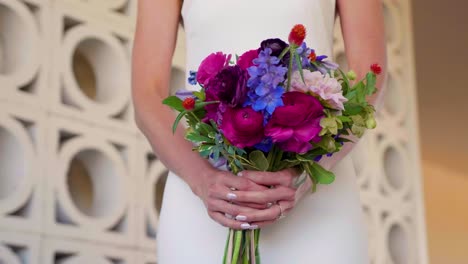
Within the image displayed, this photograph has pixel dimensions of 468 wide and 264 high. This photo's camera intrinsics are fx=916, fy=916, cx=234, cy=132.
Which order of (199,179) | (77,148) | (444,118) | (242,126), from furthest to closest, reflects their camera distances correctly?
(444,118)
(77,148)
(199,179)
(242,126)

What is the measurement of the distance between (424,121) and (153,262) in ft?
12.7

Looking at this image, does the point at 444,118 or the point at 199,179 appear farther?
the point at 444,118

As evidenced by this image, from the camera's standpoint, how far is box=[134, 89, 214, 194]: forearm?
1.47 m

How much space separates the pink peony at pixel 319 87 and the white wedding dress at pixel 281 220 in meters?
0.27

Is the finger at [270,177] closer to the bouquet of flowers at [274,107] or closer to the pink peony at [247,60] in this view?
the bouquet of flowers at [274,107]

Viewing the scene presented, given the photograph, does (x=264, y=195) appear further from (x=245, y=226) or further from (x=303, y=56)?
(x=303, y=56)

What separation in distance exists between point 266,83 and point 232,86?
47mm

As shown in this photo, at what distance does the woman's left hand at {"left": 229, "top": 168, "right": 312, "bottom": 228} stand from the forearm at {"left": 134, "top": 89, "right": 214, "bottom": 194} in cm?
11

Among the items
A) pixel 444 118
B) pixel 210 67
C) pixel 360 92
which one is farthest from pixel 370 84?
pixel 444 118

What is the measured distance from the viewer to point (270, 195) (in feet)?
4.42

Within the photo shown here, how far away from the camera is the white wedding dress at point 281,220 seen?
4.81 feet

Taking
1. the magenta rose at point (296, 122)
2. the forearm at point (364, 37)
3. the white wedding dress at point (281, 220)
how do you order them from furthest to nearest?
the forearm at point (364, 37) → the white wedding dress at point (281, 220) → the magenta rose at point (296, 122)

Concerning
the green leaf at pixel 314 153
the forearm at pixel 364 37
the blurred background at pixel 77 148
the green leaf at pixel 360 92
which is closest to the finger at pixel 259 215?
the green leaf at pixel 314 153

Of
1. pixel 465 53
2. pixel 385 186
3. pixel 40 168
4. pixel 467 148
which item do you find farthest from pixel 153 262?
pixel 467 148
